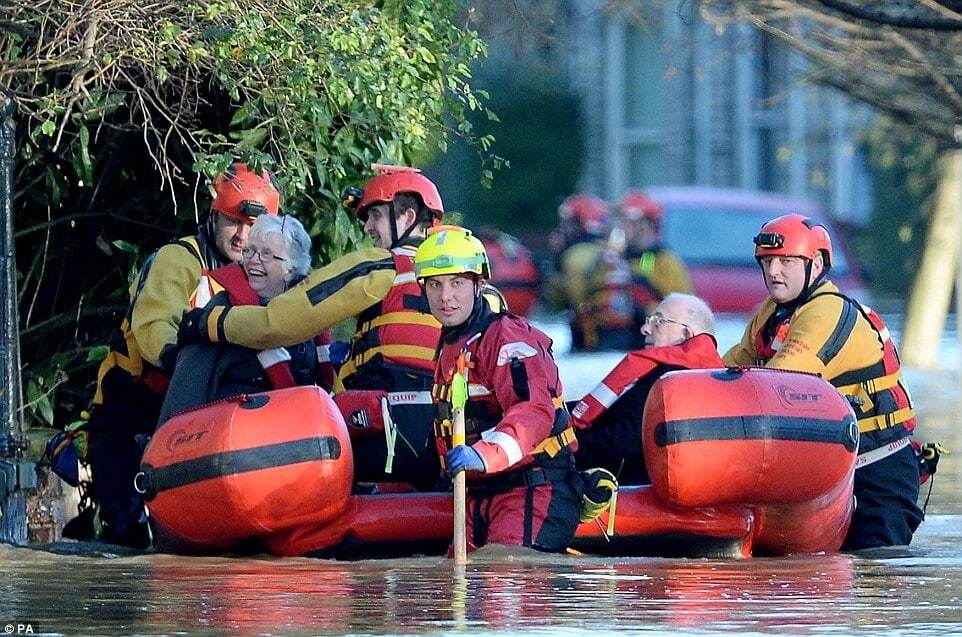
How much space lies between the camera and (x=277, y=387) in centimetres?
1003

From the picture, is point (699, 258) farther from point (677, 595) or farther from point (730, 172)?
point (677, 595)

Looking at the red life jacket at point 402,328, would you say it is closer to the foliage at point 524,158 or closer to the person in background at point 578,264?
the person in background at point 578,264

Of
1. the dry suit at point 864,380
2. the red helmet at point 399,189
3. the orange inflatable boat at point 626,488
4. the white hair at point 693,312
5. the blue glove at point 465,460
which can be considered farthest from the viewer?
the red helmet at point 399,189

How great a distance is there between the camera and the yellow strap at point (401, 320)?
991 centimetres

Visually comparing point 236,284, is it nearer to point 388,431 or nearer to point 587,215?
point 388,431

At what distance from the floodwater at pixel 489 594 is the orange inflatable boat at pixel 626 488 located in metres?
0.17

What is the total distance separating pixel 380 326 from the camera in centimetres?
993

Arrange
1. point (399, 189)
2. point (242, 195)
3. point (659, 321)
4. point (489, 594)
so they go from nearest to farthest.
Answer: point (489, 594), point (659, 321), point (399, 189), point (242, 195)

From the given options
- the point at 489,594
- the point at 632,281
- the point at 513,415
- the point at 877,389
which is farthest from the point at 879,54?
the point at 489,594

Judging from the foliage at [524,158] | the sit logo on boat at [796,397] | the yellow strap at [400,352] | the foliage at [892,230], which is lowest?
the sit logo on boat at [796,397]

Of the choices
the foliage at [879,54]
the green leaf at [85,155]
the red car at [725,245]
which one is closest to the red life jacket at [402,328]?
the green leaf at [85,155]

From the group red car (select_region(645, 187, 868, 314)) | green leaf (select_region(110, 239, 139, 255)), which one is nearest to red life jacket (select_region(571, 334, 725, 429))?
green leaf (select_region(110, 239, 139, 255))

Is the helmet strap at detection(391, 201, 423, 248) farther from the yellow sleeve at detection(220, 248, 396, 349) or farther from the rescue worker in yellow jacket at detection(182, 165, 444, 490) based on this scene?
the yellow sleeve at detection(220, 248, 396, 349)

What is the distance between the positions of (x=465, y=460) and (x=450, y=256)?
808 millimetres
